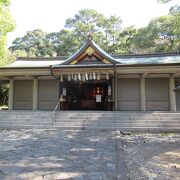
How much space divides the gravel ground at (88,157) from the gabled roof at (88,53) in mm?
6947

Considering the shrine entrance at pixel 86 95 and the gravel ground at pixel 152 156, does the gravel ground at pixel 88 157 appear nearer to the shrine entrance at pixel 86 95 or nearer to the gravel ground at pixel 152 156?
the gravel ground at pixel 152 156

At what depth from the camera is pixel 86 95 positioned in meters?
18.0

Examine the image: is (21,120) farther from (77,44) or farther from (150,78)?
(77,44)

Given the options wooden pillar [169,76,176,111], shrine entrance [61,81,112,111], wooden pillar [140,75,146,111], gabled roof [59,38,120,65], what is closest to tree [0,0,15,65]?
gabled roof [59,38,120,65]

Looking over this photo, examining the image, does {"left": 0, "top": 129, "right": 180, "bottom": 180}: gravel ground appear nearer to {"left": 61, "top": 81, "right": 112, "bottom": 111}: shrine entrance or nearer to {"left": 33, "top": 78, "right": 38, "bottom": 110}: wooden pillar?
{"left": 33, "top": 78, "right": 38, "bottom": 110}: wooden pillar

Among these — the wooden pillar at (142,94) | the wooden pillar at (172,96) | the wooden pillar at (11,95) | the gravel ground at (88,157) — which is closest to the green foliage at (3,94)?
the wooden pillar at (11,95)

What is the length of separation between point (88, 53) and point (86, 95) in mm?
3884

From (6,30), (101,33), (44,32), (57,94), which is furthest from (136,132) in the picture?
(44,32)

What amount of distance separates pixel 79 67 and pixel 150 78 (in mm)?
5391

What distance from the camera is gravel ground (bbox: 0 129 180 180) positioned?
4930 millimetres

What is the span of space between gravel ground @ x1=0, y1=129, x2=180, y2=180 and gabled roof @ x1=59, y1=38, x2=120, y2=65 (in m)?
6.95

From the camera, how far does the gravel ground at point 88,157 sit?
493 cm

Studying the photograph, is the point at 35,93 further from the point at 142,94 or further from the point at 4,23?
the point at 142,94

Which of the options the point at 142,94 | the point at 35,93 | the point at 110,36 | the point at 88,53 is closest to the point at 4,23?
the point at 35,93
